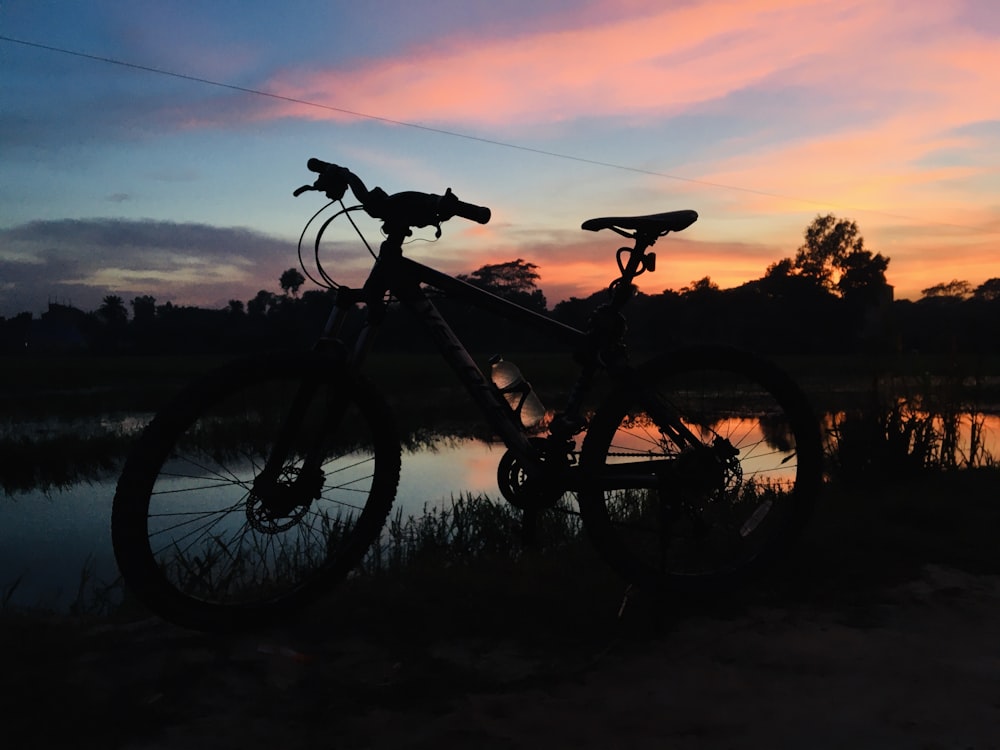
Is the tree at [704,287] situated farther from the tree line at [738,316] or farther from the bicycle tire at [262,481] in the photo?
the bicycle tire at [262,481]

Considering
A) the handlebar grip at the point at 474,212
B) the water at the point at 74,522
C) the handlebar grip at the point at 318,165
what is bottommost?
the water at the point at 74,522

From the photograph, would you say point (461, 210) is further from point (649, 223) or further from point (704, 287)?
point (704, 287)

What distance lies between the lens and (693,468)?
295 centimetres

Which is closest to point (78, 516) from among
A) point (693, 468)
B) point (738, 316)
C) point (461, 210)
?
point (461, 210)

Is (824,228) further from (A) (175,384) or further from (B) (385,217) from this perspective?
(B) (385,217)

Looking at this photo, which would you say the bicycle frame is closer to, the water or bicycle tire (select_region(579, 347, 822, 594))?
bicycle tire (select_region(579, 347, 822, 594))

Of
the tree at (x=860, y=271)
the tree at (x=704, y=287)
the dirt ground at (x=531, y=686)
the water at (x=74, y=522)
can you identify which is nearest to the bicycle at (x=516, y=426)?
the dirt ground at (x=531, y=686)

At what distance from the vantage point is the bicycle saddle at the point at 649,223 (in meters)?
2.84

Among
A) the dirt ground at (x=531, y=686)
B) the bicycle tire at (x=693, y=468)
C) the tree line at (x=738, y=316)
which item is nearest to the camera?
the dirt ground at (x=531, y=686)

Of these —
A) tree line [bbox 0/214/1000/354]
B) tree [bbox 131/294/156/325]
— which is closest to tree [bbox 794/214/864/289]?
tree line [bbox 0/214/1000/354]

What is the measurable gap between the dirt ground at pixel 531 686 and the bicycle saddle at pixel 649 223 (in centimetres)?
150

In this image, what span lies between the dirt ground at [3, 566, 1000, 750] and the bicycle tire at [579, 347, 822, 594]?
0.35 metres

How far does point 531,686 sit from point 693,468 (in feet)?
4.02

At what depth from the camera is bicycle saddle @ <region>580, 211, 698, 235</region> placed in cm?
284
